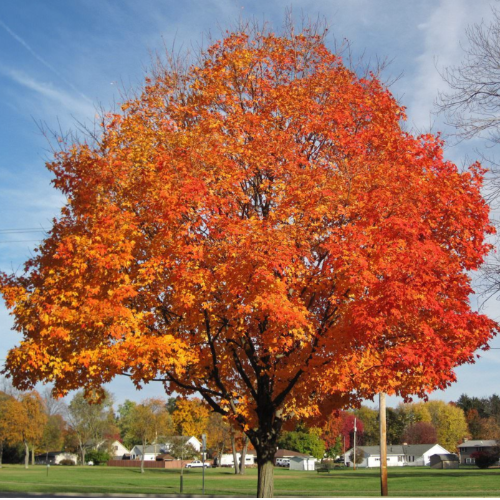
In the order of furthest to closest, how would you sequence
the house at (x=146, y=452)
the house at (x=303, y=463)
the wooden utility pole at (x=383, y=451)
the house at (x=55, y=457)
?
the house at (x=146, y=452)
the house at (x=55, y=457)
the house at (x=303, y=463)
the wooden utility pole at (x=383, y=451)

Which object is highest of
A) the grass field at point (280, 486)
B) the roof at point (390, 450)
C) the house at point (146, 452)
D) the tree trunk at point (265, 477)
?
the tree trunk at point (265, 477)

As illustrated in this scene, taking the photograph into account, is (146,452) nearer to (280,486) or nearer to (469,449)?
(469,449)

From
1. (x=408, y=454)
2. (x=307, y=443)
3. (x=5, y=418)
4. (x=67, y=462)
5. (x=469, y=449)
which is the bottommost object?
(x=67, y=462)

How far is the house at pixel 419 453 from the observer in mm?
115375

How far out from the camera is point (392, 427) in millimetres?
127125

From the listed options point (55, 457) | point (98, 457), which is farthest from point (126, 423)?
point (98, 457)

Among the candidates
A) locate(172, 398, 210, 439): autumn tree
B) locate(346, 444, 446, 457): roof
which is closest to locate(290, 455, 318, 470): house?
locate(172, 398, 210, 439): autumn tree

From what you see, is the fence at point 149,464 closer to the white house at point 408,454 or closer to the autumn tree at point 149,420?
the autumn tree at point 149,420

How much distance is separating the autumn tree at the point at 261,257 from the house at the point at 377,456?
100m

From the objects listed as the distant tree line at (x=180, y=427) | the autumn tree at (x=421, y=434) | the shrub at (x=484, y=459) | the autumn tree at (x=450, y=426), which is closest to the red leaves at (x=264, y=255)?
the distant tree line at (x=180, y=427)

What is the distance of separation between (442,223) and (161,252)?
6487 millimetres

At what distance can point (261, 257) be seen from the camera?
11641mm

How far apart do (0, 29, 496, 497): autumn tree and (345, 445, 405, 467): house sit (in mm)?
100227

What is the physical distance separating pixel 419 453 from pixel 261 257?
118831mm
